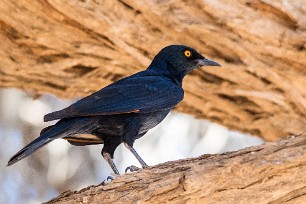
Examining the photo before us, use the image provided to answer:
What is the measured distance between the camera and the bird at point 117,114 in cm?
375

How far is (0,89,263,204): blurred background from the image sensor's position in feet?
20.0

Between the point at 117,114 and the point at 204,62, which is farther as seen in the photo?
the point at 204,62

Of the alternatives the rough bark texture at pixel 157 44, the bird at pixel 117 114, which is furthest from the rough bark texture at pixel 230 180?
the rough bark texture at pixel 157 44

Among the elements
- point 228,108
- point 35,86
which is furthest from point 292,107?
point 35,86

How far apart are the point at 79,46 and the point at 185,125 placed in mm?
1849

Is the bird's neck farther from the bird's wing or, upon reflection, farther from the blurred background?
the blurred background

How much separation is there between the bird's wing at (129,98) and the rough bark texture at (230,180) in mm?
388

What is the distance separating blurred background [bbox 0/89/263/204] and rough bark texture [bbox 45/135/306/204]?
256 centimetres

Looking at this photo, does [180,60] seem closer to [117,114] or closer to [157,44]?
[157,44]

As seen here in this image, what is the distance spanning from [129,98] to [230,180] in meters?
0.81

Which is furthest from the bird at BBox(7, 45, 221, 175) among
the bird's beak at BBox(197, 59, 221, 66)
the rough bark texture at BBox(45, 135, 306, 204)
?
the rough bark texture at BBox(45, 135, 306, 204)

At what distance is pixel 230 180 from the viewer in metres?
3.37

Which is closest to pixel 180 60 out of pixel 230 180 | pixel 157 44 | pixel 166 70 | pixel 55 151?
pixel 166 70

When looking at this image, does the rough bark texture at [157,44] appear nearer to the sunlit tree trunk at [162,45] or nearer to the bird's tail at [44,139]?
the sunlit tree trunk at [162,45]
